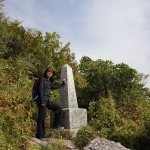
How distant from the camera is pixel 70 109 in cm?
582

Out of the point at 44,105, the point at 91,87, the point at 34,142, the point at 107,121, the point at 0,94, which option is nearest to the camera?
the point at 34,142

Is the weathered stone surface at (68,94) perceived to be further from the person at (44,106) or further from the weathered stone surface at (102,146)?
the weathered stone surface at (102,146)

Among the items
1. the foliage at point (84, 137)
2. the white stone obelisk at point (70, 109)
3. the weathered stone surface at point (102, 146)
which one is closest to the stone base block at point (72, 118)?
the white stone obelisk at point (70, 109)

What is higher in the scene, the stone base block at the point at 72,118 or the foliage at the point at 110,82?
the foliage at the point at 110,82

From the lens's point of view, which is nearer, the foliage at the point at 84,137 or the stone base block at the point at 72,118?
the foliage at the point at 84,137

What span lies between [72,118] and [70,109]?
0.82ft

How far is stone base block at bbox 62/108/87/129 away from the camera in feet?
18.8

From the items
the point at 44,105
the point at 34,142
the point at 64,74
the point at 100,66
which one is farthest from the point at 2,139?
the point at 100,66

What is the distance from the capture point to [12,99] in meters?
5.97

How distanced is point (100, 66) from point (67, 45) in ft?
14.1

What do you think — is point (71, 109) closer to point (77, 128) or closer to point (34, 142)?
point (77, 128)

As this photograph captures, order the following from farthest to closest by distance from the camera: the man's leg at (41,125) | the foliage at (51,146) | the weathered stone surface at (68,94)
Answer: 1. the weathered stone surface at (68,94)
2. the man's leg at (41,125)
3. the foliage at (51,146)

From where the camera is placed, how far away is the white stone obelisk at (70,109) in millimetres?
5762

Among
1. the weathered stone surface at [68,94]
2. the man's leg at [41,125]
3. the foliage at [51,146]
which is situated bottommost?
the foliage at [51,146]
